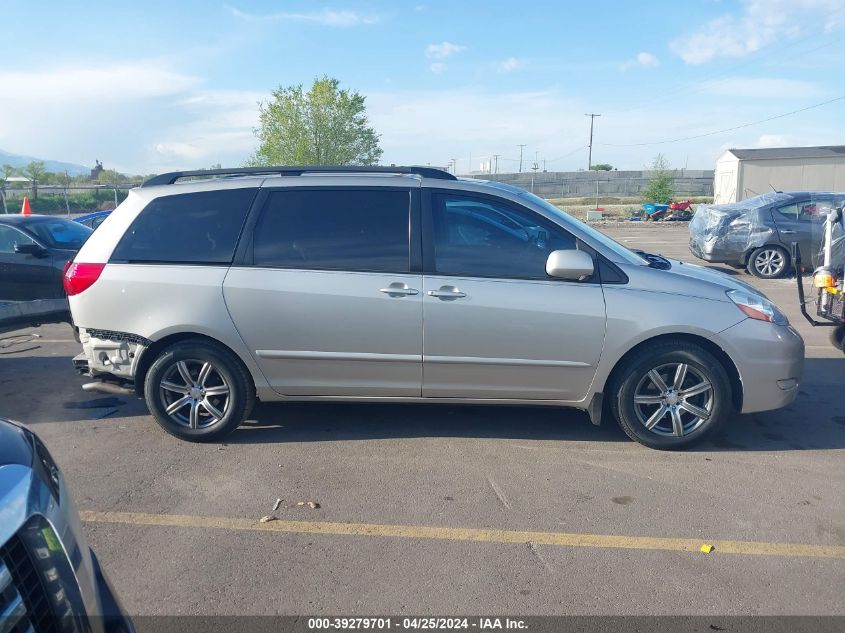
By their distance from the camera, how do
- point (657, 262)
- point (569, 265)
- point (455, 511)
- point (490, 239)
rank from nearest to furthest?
point (455, 511) → point (569, 265) → point (490, 239) → point (657, 262)

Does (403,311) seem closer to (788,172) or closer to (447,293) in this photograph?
(447,293)

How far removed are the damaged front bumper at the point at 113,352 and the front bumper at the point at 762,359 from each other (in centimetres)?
407

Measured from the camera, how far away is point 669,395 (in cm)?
474

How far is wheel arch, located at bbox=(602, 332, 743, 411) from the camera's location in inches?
185

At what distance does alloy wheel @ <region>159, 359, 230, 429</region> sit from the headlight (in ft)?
11.9

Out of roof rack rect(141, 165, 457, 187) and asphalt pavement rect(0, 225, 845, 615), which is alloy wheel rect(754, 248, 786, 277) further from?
roof rack rect(141, 165, 457, 187)

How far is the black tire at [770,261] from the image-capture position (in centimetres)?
1330

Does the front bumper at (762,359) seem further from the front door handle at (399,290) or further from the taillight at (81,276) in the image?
the taillight at (81,276)

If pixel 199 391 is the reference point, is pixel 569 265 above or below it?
above

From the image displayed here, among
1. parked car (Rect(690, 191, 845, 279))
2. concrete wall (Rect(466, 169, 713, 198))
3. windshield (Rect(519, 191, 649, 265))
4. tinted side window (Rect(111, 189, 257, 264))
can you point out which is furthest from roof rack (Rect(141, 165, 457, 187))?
concrete wall (Rect(466, 169, 713, 198))

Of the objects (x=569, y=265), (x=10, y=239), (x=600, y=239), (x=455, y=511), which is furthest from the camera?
(x=10, y=239)

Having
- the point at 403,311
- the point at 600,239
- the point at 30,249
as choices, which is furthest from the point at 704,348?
the point at 30,249

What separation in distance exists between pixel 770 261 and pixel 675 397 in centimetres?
1005

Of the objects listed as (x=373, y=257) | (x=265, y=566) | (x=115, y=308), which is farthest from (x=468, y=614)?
(x=115, y=308)
